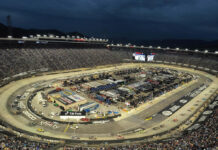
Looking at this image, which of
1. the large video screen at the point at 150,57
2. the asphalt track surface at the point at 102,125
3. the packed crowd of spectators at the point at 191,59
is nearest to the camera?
the asphalt track surface at the point at 102,125

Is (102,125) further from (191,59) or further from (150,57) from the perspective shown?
(191,59)

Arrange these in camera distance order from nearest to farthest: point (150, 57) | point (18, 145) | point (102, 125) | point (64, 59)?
1. point (18, 145)
2. point (102, 125)
3. point (64, 59)
4. point (150, 57)

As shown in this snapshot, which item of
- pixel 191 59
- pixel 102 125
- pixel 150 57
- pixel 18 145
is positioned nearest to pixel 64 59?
pixel 150 57

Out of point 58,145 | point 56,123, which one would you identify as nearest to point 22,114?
point 56,123

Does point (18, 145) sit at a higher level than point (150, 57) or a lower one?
lower

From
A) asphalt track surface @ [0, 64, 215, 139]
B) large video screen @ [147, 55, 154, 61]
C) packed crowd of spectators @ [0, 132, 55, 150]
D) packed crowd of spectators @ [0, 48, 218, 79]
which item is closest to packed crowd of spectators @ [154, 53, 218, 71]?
packed crowd of spectators @ [0, 48, 218, 79]

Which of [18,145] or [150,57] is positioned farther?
[150,57]

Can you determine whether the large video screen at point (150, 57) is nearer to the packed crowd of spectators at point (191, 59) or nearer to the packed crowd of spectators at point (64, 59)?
the packed crowd of spectators at point (191, 59)

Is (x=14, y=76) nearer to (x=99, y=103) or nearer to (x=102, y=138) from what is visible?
(x=99, y=103)

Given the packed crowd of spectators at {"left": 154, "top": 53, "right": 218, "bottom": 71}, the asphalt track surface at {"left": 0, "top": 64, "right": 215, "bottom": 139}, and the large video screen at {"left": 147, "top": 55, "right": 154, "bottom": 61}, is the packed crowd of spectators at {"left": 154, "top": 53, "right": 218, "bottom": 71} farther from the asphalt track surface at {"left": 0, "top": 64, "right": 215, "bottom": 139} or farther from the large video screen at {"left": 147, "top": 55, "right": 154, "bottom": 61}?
the asphalt track surface at {"left": 0, "top": 64, "right": 215, "bottom": 139}

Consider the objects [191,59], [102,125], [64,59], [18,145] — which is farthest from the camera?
[191,59]

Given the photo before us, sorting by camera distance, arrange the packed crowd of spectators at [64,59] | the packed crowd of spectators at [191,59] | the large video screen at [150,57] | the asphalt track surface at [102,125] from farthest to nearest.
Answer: the large video screen at [150,57] < the packed crowd of spectators at [191,59] < the packed crowd of spectators at [64,59] < the asphalt track surface at [102,125]

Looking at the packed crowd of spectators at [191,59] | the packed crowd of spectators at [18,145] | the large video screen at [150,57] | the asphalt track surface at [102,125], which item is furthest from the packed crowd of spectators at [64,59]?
the packed crowd of spectators at [18,145]
